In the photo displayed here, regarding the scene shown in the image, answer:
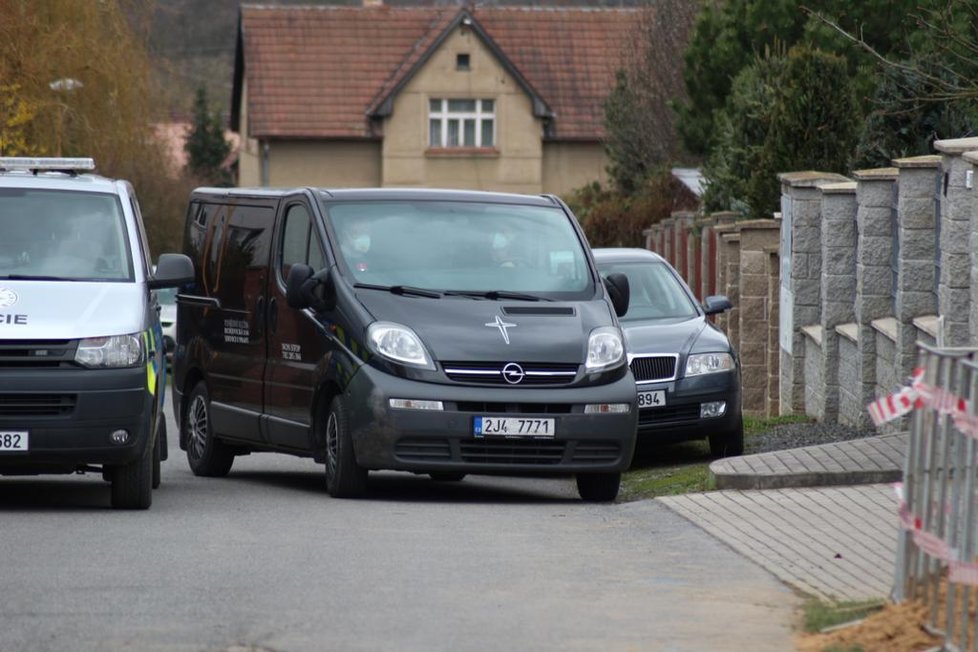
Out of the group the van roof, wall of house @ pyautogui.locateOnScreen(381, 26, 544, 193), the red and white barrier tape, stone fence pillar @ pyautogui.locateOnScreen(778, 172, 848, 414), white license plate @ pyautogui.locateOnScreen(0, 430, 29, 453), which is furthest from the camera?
wall of house @ pyautogui.locateOnScreen(381, 26, 544, 193)

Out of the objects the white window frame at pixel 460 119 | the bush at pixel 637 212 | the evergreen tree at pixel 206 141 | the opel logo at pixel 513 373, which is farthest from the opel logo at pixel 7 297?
the evergreen tree at pixel 206 141

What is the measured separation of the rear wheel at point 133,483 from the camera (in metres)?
11.6

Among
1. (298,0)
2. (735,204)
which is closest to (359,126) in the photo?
(298,0)

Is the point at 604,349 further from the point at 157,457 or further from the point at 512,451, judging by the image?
the point at 157,457

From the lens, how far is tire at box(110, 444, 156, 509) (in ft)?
38.1

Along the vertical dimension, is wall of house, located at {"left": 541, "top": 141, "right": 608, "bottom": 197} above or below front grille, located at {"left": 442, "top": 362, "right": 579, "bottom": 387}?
below

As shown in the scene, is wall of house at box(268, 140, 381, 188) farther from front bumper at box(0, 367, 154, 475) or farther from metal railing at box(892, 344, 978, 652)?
metal railing at box(892, 344, 978, 652)

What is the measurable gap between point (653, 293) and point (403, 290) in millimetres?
4993

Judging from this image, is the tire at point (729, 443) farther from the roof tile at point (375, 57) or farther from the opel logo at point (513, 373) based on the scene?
the roof tile at point (375, 57)

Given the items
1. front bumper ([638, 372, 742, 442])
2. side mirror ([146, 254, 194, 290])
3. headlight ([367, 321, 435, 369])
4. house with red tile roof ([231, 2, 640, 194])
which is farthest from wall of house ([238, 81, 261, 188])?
headlight ([367, 321, 435, 369])

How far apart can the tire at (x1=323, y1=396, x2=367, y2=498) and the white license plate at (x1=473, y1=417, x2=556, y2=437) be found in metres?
0.80

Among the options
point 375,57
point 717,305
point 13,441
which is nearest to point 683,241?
point 717,305

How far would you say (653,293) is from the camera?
56.3 feet

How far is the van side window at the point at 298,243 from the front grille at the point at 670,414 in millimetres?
3105
